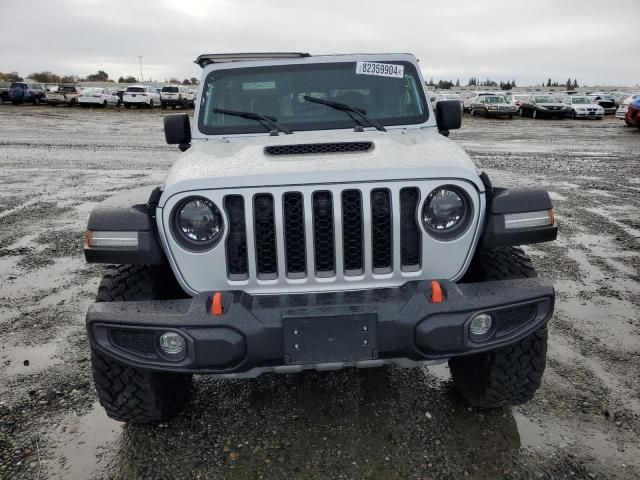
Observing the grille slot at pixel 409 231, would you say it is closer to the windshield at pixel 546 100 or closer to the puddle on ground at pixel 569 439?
the puddle on ground at pixel 569 439

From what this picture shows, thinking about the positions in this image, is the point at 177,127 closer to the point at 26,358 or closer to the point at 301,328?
the point at 26,358

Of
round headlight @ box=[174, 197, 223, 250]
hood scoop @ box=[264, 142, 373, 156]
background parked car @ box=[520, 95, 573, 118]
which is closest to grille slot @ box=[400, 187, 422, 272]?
hood scoop @ box=[264, 142, 373, 156]

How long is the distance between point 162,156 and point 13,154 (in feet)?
12.6

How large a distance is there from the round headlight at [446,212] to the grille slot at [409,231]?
0.17 ft

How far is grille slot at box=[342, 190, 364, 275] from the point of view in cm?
249

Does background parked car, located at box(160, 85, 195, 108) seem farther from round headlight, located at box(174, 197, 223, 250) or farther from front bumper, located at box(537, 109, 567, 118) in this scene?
round headlight, located at box(174, 197, 223, 250)

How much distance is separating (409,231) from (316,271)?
47 centimetres

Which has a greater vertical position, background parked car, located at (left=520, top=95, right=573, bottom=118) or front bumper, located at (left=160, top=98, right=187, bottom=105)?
front bumper, located at (left=160, top=98, right=187, bottom=105)

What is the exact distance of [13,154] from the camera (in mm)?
14312

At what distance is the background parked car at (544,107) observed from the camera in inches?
1216

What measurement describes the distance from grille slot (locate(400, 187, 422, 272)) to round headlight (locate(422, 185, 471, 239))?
0.05 meters

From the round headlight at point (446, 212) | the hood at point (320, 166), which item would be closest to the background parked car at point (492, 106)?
the hood at point (320, 166)

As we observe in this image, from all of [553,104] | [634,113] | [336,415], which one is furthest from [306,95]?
[553,104]

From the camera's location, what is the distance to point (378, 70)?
12.8ft
